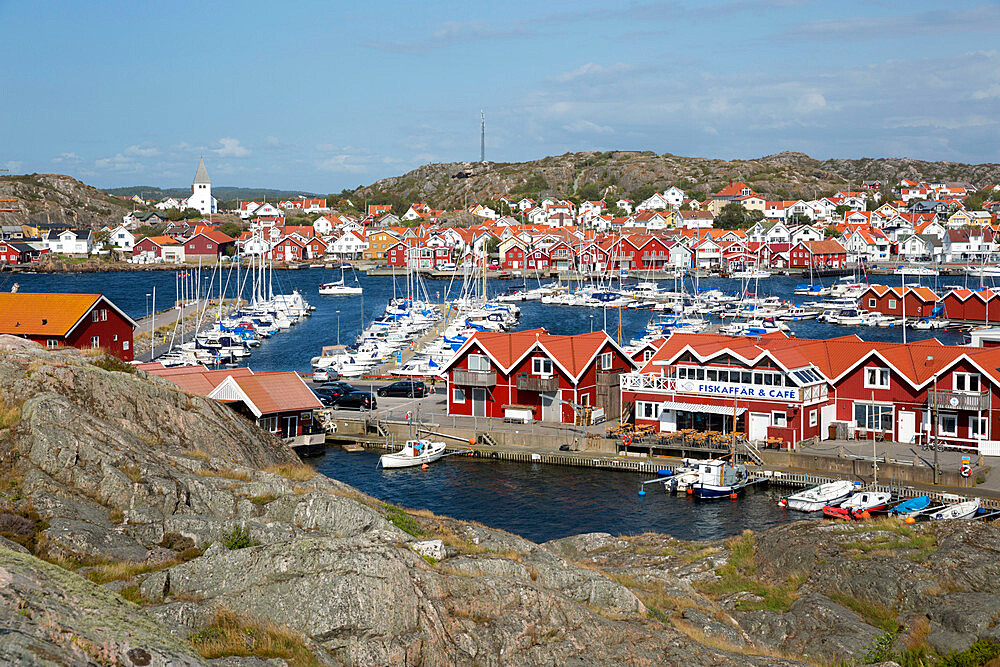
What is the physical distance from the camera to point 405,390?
163 ft

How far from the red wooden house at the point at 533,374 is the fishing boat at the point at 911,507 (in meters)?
14.6

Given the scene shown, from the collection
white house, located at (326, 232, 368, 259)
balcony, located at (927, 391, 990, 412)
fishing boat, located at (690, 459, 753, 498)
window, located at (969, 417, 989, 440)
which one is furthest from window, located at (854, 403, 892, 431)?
white house, located at (326, 232, 368, 259)

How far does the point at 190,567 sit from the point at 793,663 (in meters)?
7.51

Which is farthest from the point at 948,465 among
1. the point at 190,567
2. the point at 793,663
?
the point at 190,567

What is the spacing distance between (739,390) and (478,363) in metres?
11.5

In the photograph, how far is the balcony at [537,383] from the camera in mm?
41938

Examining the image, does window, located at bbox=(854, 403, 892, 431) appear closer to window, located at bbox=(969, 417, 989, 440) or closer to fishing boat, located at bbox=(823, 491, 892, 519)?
window, located at bbox=(969, 417, 989, 440)

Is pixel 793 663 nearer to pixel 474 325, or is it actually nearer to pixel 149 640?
pixel 149 640

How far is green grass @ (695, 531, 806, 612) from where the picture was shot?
58.0 feet

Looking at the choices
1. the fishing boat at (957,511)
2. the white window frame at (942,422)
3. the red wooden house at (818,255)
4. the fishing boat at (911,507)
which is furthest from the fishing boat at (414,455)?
the red wooden house at (818,255)

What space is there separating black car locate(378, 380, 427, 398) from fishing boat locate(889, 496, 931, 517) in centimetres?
2477

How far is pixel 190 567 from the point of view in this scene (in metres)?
11.2

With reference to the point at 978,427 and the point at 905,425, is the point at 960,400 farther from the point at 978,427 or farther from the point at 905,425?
the point at 905,425

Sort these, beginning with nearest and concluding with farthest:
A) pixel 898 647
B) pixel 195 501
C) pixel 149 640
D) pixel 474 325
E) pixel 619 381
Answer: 1. pixel 149 640
2. pixel 195 501
3. pixel 898 647
4. pixel 619 381
5. pixel 474 325
